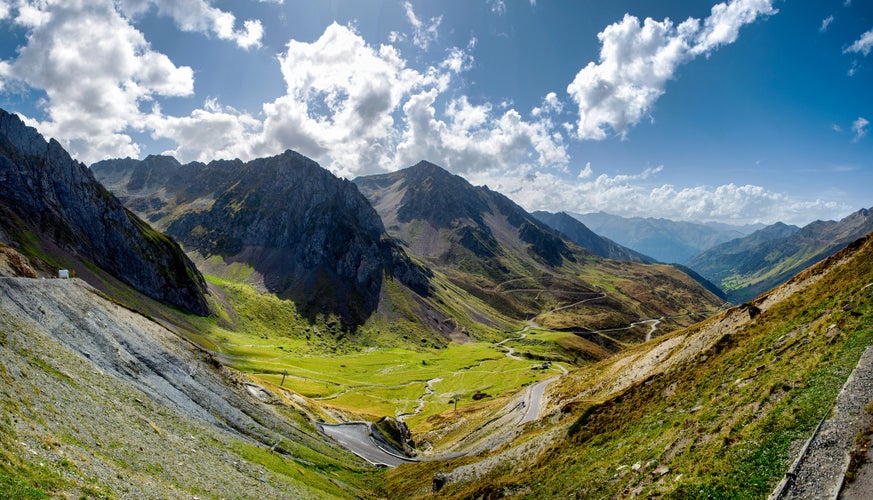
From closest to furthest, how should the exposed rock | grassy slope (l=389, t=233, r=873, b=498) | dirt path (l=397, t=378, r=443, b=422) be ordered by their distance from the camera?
grassy slope (l=389, t=233, r=873, b=498) < the exposed rock < dirt path (l=397, t=378, r=443, b=422)

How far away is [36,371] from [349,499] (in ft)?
117

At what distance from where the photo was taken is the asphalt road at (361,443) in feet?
257

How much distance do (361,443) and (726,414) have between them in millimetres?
70850

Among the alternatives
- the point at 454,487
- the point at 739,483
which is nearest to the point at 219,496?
the point at 454,487

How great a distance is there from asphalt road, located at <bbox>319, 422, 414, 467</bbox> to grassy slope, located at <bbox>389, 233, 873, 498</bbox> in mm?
32081

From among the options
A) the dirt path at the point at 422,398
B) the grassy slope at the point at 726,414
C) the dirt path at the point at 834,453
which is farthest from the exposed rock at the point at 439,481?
the dirt path at the point at 422,398

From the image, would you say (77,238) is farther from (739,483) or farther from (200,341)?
(739,483)

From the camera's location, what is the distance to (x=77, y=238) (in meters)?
193

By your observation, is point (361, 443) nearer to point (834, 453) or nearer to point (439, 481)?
point (439, 481)

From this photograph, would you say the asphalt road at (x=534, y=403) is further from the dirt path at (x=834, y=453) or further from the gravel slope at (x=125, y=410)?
the dirt path at (x=834, y=453)

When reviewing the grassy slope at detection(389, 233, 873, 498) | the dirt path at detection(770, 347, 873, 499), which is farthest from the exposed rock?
the dirt path at detection(770, 347, 873, 499)

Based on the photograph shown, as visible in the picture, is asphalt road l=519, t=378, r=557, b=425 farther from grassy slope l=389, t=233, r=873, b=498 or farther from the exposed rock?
grassy slope l=389, t=233, r=873, b=498

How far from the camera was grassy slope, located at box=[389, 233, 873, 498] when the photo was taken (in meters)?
23.4

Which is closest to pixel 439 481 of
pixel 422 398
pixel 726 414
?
pixel 726 414
